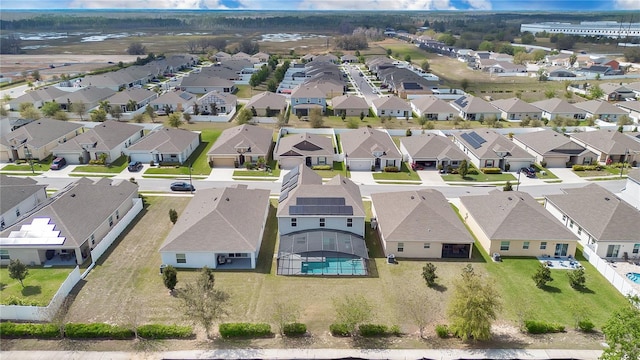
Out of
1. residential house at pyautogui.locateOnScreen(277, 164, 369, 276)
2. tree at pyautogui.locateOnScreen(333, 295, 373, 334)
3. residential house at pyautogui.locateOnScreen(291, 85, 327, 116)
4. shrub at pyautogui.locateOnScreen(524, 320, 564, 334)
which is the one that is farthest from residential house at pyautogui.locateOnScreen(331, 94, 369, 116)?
shrub at pyautogui.locateOnScreen(524, 320, 564, 334)

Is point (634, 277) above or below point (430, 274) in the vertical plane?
below

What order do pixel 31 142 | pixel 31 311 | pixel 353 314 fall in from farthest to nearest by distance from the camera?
pixel 31 142
pixel 31 311
pixel 353 314

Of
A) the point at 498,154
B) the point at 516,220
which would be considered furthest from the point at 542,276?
the point at 498,154

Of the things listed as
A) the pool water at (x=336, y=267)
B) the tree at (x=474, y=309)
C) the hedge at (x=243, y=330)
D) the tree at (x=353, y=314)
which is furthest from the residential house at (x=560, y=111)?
the hedge at (x=243, y=330)

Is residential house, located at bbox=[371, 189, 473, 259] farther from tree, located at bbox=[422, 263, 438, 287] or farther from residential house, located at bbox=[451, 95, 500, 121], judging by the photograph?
residential house, located at bbox=[451, 95, 500, 121]

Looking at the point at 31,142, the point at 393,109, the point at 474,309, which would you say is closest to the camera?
the point at 474,309

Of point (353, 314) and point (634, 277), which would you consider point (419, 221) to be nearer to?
point (353, 314)

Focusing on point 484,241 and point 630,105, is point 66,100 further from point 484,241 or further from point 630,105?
point 630,105
